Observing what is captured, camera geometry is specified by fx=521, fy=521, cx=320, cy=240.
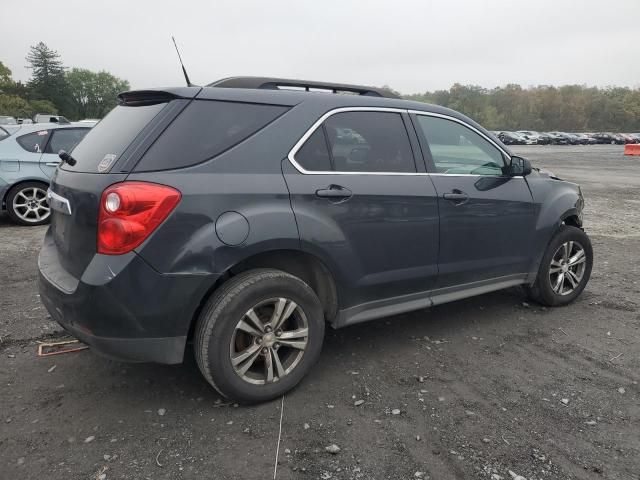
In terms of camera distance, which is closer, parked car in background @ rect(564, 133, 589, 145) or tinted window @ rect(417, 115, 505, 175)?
tinted window @ rect(417, 115, 505, 175)

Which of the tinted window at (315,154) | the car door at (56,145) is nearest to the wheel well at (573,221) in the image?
the tinted window at (315,154)

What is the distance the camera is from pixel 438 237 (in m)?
3.62

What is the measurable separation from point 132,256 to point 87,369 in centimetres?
130

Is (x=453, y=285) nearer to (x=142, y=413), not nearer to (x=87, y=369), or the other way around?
(x=142, y=413)

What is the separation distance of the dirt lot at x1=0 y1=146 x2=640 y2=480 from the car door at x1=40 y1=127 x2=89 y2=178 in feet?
13.7

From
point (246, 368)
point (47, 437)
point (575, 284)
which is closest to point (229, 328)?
point (246, 368)

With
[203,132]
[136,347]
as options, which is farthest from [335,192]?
[136,347]

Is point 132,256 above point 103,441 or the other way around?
above

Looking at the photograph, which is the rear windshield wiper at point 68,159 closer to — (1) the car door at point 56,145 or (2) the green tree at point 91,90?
(1) the car door at point 56,145

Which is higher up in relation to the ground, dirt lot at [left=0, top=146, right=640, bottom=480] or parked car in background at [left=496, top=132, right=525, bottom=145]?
parked car in background at [left=496, top=132, right=525, bottom=145]

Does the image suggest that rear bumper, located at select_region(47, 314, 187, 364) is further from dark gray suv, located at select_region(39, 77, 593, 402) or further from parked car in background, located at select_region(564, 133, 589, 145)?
parked car in background, located at select_region(564, 133, 589, 145)

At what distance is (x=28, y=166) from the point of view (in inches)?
306

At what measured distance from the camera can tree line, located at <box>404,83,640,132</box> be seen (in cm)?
10788

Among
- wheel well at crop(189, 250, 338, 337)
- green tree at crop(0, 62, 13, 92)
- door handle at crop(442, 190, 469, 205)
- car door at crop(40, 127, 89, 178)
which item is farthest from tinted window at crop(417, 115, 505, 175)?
green tree at crop(0, 62, 13, 92)
